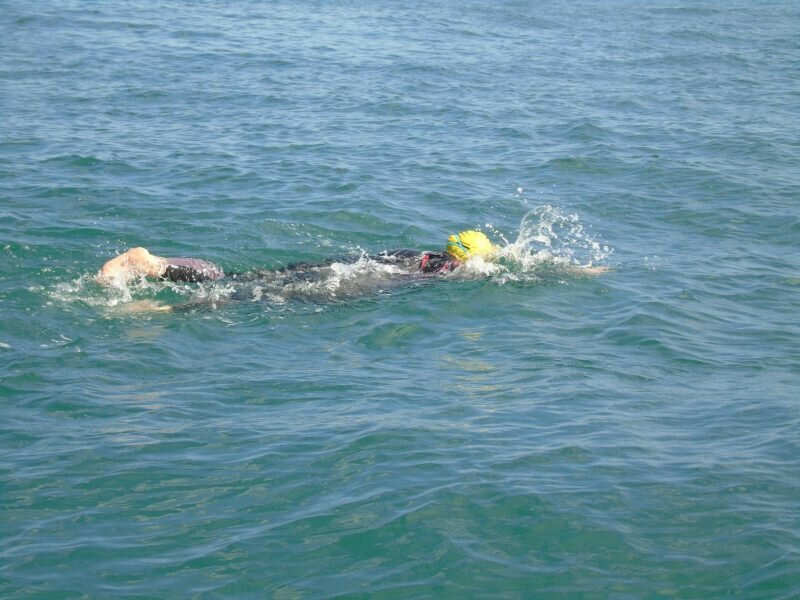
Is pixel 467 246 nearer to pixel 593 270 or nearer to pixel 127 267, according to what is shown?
pixel 593 270

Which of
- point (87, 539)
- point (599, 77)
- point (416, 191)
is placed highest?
point (599, 77)

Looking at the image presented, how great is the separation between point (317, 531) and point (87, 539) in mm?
1826

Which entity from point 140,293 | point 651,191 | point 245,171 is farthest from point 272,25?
point 140,293

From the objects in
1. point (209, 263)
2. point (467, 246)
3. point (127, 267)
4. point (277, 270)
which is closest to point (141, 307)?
point (127, 267)

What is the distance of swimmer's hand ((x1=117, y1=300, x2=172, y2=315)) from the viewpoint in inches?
475

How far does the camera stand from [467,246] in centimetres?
1371

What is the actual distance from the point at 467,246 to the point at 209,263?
3.57 meters

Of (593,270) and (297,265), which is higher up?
(297,265)

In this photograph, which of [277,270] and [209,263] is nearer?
[209,263]

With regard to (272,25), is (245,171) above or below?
below

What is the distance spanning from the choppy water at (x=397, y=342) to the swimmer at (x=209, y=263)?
0.22 metres

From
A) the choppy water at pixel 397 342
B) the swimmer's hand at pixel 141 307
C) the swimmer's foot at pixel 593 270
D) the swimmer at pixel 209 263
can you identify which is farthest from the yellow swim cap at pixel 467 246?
the swimmer's hand at pixel 141 307

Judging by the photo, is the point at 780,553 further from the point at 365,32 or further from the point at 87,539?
the point at 365,32

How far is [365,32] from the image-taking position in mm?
30234
